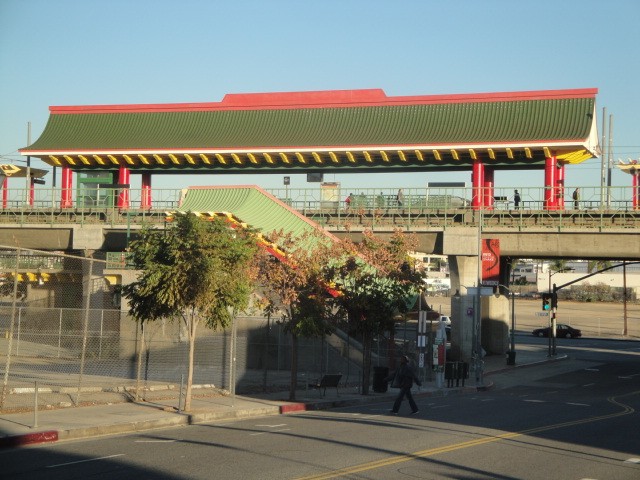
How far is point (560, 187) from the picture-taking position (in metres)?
43.7

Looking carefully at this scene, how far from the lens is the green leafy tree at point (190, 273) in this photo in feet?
77.1

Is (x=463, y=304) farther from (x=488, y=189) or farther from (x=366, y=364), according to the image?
(x=366, y=364)

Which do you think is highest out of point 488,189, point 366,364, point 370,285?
point 488,189

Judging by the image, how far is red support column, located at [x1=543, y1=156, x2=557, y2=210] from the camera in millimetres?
46544

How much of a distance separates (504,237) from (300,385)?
16.3m

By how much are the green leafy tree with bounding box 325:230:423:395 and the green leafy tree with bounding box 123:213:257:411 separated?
7772mm

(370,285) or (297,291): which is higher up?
(370,285)

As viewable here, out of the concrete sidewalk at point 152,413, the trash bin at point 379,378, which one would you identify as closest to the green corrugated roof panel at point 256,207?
the trash bin at point 379,378

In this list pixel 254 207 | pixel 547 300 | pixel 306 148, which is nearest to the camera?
pixel 254 207

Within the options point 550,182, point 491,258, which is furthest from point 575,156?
point 491,258

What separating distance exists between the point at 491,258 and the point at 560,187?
5055 millimetres

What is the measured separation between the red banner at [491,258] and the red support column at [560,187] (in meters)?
3.56

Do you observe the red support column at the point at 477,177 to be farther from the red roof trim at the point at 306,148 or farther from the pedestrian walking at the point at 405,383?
the pedestrian walking at the point at 405,383

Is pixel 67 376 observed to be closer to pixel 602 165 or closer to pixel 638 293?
pixel 602 165
